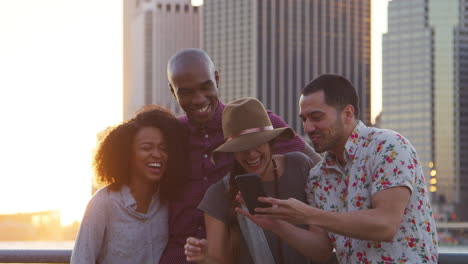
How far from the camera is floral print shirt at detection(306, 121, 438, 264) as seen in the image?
3.49 metres

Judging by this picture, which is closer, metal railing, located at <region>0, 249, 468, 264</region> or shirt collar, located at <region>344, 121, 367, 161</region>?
shirt collar, located at <region>344, 121, 367, 161</region>

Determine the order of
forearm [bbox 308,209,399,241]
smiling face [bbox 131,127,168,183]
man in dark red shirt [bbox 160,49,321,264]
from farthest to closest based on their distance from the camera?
man in dark red shirt [bbox 160,49,321,264] → smiling face [bbox 131,127,168,183] → forearm [bbox 308,209,399,241]

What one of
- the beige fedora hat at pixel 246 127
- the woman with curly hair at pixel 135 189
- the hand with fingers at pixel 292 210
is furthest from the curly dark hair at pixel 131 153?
the hand with fingers at pixel 292 210

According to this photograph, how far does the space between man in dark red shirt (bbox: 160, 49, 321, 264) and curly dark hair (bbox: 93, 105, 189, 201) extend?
0.39ft

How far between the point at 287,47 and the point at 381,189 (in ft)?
481

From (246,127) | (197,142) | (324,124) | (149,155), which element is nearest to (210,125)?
(197,142)

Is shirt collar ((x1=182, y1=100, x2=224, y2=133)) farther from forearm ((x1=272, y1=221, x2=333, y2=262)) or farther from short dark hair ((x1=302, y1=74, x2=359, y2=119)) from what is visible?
forearm ((x1=272, y1=221, x2=333, y2=262))

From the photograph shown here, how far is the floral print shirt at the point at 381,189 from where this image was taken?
349 centimetres

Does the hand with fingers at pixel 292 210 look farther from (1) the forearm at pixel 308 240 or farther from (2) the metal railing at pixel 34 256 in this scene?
(2) the metal railing at pixel 34 256

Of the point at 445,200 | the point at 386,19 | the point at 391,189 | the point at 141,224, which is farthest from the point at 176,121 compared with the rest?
the point at 386,19

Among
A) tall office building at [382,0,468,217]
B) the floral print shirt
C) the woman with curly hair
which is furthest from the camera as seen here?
tall office building at [382,0,468,217]

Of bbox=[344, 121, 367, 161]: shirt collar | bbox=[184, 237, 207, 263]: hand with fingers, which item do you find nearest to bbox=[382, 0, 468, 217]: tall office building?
bbox=[344, 121, 367, 161]: shirt collar

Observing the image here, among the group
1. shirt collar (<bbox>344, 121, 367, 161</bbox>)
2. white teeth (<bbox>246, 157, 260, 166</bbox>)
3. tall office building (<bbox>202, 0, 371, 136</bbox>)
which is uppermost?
tall office building (<bbox>202, 0, 371, 136</bbox>)

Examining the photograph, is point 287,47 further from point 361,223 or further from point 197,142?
point 361,223
